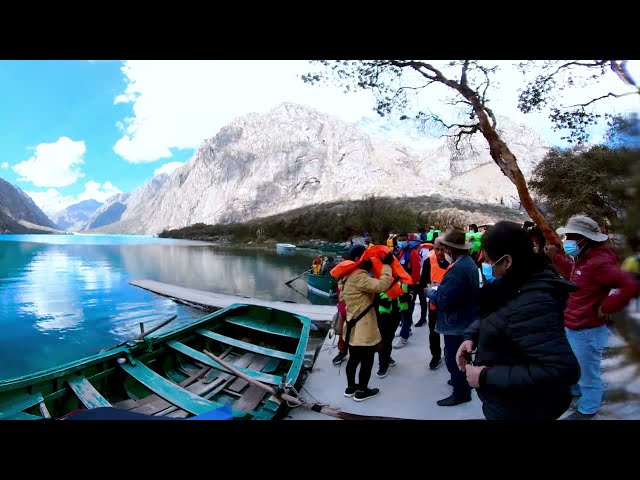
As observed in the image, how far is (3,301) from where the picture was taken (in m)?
15.4

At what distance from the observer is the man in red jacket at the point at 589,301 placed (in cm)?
212

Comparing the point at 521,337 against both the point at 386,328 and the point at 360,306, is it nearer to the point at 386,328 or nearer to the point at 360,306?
the point at 360,306

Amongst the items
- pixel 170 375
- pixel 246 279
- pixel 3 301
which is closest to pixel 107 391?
pixel 170 375

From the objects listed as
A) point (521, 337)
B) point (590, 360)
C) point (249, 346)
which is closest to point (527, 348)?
point (521, 337)

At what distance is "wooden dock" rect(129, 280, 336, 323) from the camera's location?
9231 mm

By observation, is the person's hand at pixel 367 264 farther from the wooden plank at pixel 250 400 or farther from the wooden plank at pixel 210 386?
the wooden plank at pixel 210 386

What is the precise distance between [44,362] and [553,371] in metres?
10.9

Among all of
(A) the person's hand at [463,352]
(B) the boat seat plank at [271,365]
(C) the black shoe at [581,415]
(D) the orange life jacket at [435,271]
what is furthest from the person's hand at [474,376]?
(B) the boat seat plank at [271,365]

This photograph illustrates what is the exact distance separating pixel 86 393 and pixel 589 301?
4.56 m

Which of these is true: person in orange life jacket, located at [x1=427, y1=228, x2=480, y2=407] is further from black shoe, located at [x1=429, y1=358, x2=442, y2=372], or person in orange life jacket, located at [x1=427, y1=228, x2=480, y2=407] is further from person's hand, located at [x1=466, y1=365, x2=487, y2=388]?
person's hand, located at [x1=466, y1=365, x2=487, y2=388]

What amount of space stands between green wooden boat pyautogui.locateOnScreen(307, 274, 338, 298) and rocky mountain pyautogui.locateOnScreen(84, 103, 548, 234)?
218 ft

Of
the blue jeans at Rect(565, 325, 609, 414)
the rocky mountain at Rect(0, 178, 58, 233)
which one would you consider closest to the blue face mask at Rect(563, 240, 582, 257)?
the blue jeans at Rect(565, 325, 609, 414)

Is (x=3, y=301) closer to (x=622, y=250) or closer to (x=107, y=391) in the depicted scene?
(x=107, y=391)
